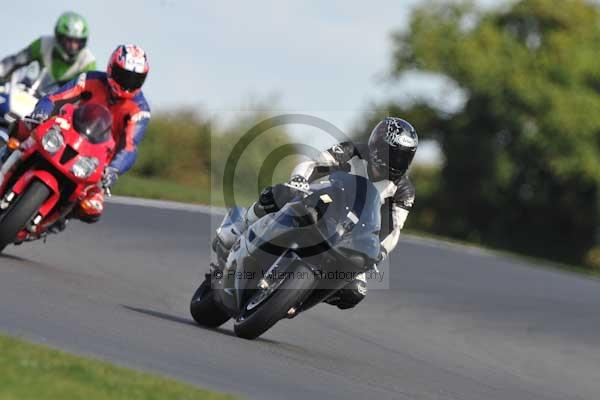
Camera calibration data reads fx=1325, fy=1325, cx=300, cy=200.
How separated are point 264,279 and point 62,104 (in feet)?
13.3

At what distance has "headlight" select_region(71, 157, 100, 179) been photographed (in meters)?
11.1

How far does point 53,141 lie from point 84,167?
35 cm

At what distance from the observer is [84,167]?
1114 cm

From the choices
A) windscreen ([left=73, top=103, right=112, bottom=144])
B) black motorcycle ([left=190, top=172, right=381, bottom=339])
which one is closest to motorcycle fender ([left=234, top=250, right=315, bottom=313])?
black motorcycle ([left=190, top=172, right=381, bottom=339])

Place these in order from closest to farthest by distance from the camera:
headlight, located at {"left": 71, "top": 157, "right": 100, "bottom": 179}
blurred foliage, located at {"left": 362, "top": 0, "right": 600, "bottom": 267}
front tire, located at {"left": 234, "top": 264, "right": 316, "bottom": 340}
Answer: front tire, located at {"left": 234, "top": 264, "right": 316, "bottom": 340} → headlight, located at {"left": 71, "top": 157, "right": 100, "bottom": 179} → blurred foliage, located at {"left": 362, "top": 0, "right": 600, "bottom": 267}

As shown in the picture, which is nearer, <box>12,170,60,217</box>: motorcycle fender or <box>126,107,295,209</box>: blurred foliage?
<box>12,170,60,217</box>: motorcycle fender

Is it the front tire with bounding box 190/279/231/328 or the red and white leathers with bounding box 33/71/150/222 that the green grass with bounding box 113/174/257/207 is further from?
the front tire with bounding box 190/279/231/328

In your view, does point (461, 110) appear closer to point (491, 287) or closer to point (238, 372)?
point (491, 287)

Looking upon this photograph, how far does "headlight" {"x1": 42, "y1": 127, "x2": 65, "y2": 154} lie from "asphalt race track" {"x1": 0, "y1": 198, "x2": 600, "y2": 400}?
3.35ft

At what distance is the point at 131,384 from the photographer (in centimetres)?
630

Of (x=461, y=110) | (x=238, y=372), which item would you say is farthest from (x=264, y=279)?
(x=461, y=110)

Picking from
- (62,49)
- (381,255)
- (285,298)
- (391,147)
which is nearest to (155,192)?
(62,49)

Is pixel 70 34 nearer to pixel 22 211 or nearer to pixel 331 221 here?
pixel 22 211

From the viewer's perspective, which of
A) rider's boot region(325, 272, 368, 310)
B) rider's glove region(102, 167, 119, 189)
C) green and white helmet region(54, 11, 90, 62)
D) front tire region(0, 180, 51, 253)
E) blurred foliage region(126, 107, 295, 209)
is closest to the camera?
rider's boot region(325, 272, 368, 310)
